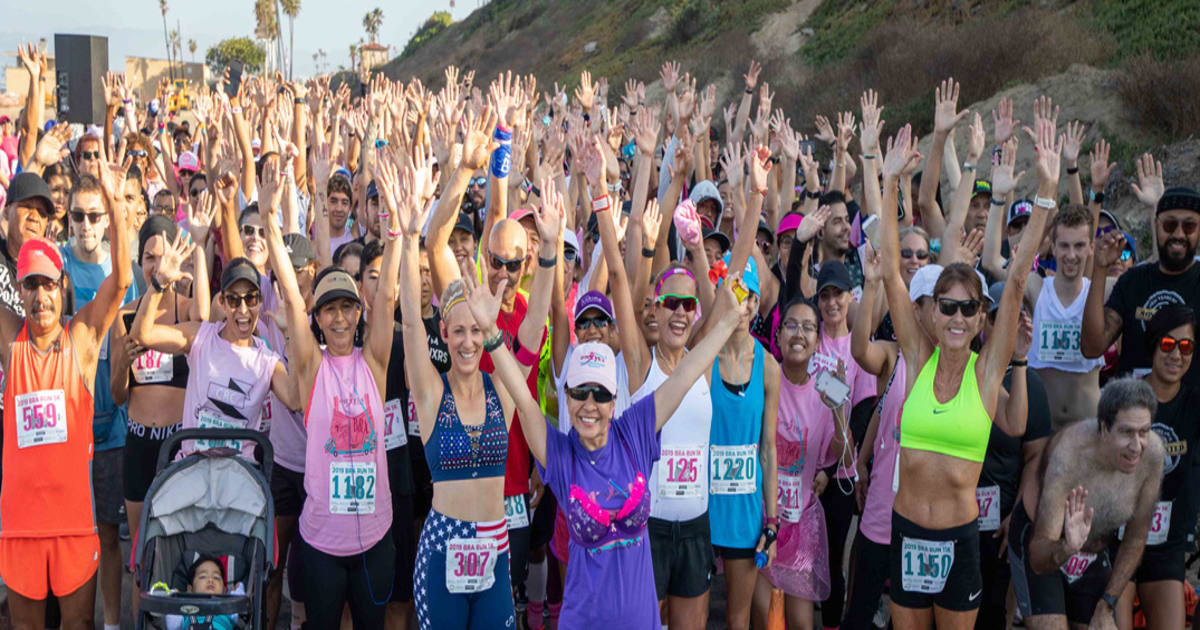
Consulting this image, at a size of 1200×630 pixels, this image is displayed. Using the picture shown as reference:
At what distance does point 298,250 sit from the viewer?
6180 millimetres

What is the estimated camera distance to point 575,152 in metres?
7.14

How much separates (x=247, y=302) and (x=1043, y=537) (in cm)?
411

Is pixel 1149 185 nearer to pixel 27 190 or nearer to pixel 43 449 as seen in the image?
pixel 43 449

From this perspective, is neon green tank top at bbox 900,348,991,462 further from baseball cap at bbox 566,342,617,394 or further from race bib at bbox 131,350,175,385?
race bib at bbox 131,350,175,385

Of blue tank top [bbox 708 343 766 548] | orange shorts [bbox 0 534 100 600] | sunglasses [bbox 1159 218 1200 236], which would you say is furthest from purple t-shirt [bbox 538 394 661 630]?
sunglasses [bbox 1159 218 1200 236]

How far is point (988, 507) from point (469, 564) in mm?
2742

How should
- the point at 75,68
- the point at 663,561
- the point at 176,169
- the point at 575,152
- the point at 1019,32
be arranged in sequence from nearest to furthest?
the point at 663,561
the point at 575,152
the point at 176,169
the point at 75,68
the point at 1019,32

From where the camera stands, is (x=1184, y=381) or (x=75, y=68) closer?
(x=1184, y=381)

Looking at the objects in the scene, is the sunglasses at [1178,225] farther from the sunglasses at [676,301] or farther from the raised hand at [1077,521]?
the sunglasses at [676,301]

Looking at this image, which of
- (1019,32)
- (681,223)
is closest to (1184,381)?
(681,223)

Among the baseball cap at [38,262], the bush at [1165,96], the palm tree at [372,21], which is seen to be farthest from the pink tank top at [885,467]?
the palm tree at [372,21]

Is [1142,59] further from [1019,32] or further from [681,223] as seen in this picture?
[681,223]

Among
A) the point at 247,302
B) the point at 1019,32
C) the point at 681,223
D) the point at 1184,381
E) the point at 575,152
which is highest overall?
the point at 1019,32

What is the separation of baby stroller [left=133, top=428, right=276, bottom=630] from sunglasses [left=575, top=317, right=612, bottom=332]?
1.63 meters
